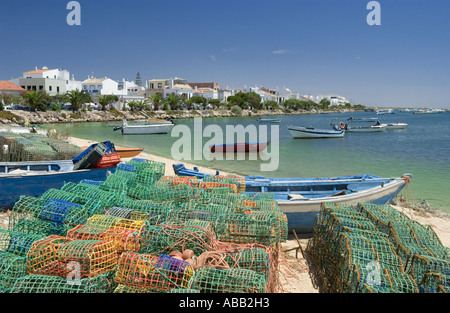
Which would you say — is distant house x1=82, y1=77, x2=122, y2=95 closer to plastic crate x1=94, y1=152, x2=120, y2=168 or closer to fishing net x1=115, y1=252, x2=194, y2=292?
plastic crate x1=94, y1=152, x2=120, y2=168

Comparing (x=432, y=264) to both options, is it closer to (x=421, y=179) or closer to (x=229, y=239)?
(x=229, y=239)

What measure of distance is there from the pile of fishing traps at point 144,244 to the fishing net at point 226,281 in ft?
0.04

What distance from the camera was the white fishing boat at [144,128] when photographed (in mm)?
34500

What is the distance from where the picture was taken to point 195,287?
3.46 m

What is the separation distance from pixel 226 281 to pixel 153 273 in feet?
2.69

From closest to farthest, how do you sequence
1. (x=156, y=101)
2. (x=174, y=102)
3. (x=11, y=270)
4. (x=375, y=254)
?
(x=11, y=270) → (x=375, y=254) → (x=156, y=101) → (x=174, y=102)

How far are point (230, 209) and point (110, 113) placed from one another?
197 feet

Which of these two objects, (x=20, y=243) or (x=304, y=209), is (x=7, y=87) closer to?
(x=20, y=243)

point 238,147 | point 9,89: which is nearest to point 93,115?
point 9,89

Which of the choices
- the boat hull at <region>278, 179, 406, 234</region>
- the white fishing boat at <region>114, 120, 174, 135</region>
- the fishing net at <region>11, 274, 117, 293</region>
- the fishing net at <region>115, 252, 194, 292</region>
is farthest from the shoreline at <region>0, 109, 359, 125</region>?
the fishing net at <region>115, 252, 194, 292</region>

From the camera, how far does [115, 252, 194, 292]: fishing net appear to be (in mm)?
3480

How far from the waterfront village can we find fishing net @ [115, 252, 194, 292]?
145ft

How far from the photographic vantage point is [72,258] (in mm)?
3598

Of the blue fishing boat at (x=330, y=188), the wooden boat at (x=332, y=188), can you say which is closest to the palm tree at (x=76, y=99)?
the blue fishing boat at (x=330, y=188)
